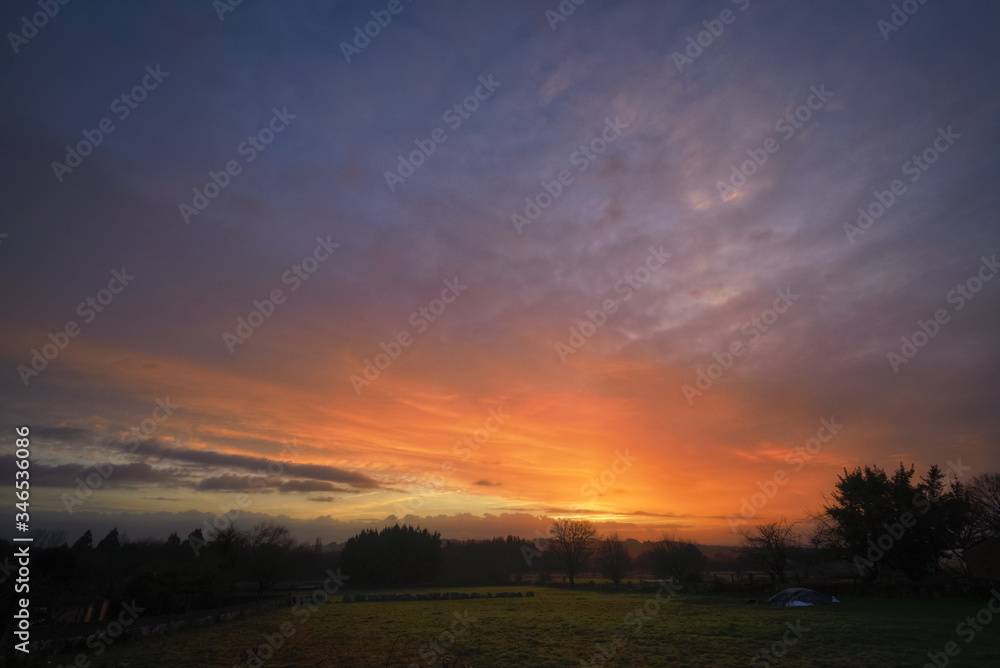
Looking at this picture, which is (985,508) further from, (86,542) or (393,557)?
(86,542)

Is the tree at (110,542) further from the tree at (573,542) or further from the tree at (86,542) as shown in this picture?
the tree at (573,542)

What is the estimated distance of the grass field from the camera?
16.8 meters

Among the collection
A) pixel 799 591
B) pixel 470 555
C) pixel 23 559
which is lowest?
pixel 470 555

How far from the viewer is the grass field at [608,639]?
16839mm

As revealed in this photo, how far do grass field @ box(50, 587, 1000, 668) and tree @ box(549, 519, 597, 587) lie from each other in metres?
48.1

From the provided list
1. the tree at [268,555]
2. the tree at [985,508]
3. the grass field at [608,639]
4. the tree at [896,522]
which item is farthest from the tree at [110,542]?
the tree at [985,508]

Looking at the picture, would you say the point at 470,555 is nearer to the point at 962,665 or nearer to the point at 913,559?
the point at 913,559

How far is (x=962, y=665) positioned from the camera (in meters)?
14.6

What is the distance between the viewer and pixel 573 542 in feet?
260

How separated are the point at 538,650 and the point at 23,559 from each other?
20647 mm

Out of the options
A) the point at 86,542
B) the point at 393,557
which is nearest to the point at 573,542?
the point at 393,557

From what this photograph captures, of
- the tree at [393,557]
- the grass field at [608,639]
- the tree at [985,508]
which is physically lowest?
the tree at [393,557]

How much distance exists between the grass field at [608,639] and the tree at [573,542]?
48107mm

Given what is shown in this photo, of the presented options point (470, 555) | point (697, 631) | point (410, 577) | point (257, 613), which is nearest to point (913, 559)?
point (697, 631)
